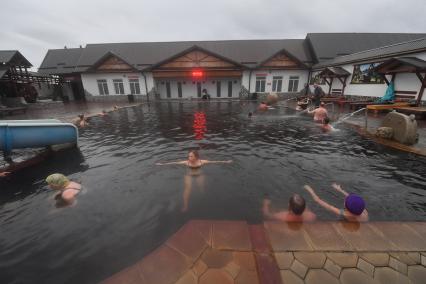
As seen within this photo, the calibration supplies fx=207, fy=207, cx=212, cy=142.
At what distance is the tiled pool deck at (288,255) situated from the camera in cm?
267

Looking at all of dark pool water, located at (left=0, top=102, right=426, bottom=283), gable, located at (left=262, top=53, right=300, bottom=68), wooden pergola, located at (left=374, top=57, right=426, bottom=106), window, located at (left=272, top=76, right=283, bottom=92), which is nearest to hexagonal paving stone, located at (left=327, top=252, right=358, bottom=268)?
dark pool water, located at (left=0, top=102, right=426, bottom=283)

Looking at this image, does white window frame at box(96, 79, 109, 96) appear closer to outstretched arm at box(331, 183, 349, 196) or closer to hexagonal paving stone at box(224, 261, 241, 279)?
outstretched arm at box(331, 183, 349, 196)

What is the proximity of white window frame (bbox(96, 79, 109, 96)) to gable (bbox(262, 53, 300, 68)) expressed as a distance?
21356mm

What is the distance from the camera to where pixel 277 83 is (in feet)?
91.7

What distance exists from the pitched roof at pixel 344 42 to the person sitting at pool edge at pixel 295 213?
98.1ft

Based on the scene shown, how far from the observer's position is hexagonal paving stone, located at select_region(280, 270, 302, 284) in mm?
2586

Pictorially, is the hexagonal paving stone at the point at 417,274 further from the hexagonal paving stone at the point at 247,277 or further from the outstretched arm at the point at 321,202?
the hexagonal paving stone at the point at 247,277

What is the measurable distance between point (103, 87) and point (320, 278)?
104ft

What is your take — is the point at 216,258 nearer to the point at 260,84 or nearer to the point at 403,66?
the point at 403,66

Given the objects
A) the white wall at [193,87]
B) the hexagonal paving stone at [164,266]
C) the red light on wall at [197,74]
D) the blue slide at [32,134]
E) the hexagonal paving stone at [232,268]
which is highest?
the red light on wall at [197,74]

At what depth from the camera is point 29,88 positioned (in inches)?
1029

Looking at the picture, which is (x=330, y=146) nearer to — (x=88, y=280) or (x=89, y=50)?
(x=88, y=280)

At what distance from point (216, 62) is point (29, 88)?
23991 millimetres

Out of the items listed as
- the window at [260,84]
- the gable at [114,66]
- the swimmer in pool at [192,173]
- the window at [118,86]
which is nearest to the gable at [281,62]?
the window at [260,84]
